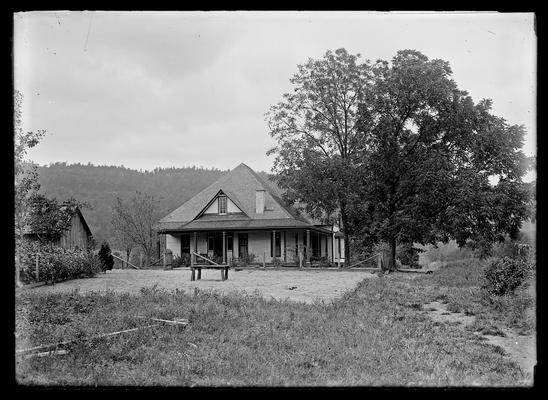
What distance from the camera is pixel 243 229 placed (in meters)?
37.2

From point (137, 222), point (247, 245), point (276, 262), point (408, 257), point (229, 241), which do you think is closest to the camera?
point (276, 262)

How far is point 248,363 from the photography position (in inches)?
262

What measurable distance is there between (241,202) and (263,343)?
3316 centimetres

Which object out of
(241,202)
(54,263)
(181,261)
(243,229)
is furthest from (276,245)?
→ (54,263)

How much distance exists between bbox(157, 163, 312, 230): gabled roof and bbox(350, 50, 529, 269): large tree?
796 centimetres

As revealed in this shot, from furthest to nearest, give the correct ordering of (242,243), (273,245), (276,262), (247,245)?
1. (242,243)
2. (247,245)
3. (273,245)
4. (276,262)

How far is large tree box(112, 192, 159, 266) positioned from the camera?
48.7 meters

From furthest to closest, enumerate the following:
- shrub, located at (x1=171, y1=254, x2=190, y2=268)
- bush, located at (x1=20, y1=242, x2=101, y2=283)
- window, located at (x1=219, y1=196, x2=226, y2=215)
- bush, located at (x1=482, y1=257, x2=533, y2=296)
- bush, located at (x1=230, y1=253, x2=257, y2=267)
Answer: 1. window, located at (x1=219, y1=196, x2=226, y2=215)
2. shrub, located at (x1=171, y1=254, x2=190, y2=268)
3. bush, located at (x1=230, y1=253, x2=257, y2=267)
4. bush, located at (x1=20, y1=242, x2=101, y2=283)
5. bush, located at (x1=482, y1=257, x2=533, y2=296)

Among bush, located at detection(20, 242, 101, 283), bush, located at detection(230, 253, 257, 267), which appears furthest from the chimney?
bush, located at detection(20, 242, 101, 283)

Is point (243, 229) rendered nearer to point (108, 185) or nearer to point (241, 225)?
point (241, 225)

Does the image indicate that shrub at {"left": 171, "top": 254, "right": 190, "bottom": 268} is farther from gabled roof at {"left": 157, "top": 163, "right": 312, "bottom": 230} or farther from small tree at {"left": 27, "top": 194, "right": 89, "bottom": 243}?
small tree at {"left": 27, "top": 194, "right": 89, "bottom": 243}

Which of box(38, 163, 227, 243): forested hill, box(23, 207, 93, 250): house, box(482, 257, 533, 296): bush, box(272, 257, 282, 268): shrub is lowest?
box(272, 257, 282, 268): shrub
